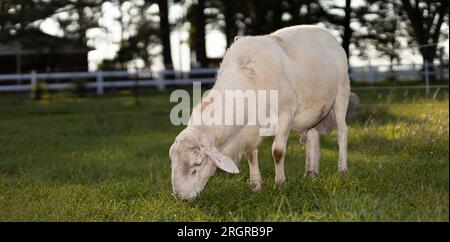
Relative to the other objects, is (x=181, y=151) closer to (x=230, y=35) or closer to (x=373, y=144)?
(x=373, y=144)

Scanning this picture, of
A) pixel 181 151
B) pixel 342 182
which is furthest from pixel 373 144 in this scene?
pixel 181 151

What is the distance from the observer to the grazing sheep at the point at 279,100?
530 cm

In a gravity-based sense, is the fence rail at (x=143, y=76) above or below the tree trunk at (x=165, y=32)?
below

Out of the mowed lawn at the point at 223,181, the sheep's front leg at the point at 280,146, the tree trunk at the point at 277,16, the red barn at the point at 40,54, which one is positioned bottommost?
the mowed lawn at the point at 223,181

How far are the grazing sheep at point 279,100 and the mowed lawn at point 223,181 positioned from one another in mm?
273

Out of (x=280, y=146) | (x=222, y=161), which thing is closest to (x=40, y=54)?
(x=280, y=146)

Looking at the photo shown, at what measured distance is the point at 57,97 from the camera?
2391cm

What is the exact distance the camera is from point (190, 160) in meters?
5.25

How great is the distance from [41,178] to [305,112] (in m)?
3.44

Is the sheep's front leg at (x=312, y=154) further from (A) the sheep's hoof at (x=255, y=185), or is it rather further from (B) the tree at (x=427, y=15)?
(B) the tree at (x=427, y=15)

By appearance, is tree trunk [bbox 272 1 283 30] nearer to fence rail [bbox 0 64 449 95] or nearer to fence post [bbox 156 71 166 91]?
fence rail [bbox 0 64 449 95]

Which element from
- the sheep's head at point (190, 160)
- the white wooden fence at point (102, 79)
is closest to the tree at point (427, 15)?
the white wooden fence at point (102, 79)

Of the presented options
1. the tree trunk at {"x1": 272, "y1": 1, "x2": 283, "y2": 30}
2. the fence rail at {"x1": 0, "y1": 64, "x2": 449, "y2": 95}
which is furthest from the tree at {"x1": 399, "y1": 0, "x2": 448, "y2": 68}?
the tree trunk at {"x1": 272, "y1": 1, "x2": 283, "y2": 30}

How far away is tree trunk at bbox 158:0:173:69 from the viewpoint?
96.6 ft
